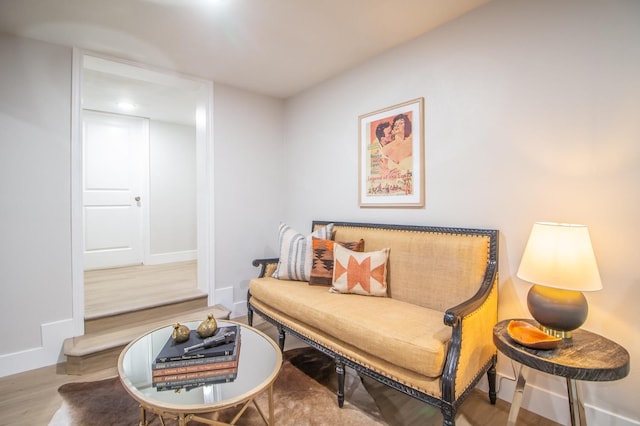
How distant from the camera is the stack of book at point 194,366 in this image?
1.29 meters

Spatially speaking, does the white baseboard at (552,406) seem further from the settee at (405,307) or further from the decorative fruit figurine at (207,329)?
the decorative fruit figurine at (207,329)

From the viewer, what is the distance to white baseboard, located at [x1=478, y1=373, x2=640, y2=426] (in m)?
1.46

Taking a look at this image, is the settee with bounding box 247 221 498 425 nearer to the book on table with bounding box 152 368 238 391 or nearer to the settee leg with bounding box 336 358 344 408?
the settee leg with bounding box 336 358 344 408

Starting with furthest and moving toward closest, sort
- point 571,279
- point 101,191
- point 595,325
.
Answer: point 101,191, point 595,325, point 571,279

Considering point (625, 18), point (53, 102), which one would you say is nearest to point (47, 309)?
point (53, 102)

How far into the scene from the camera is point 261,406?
171 cm

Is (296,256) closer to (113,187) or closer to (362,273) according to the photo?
(362,273)

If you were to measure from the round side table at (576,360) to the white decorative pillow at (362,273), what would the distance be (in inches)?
30.6

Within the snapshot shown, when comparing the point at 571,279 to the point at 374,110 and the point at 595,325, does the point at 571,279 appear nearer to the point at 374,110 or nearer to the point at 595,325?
the point at 595,325

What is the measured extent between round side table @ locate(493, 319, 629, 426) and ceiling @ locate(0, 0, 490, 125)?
190 centimetres

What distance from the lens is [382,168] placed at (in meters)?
2.44

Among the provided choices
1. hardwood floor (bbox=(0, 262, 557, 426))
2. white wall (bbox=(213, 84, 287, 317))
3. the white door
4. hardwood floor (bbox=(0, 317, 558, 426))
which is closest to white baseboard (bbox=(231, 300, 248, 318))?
white wall (bbox=(213, 84, 287, 317))

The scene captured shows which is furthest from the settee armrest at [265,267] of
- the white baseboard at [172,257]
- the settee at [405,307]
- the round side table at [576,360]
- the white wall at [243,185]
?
the white baseboard at [172,257]

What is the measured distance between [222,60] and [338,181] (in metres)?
1.43
